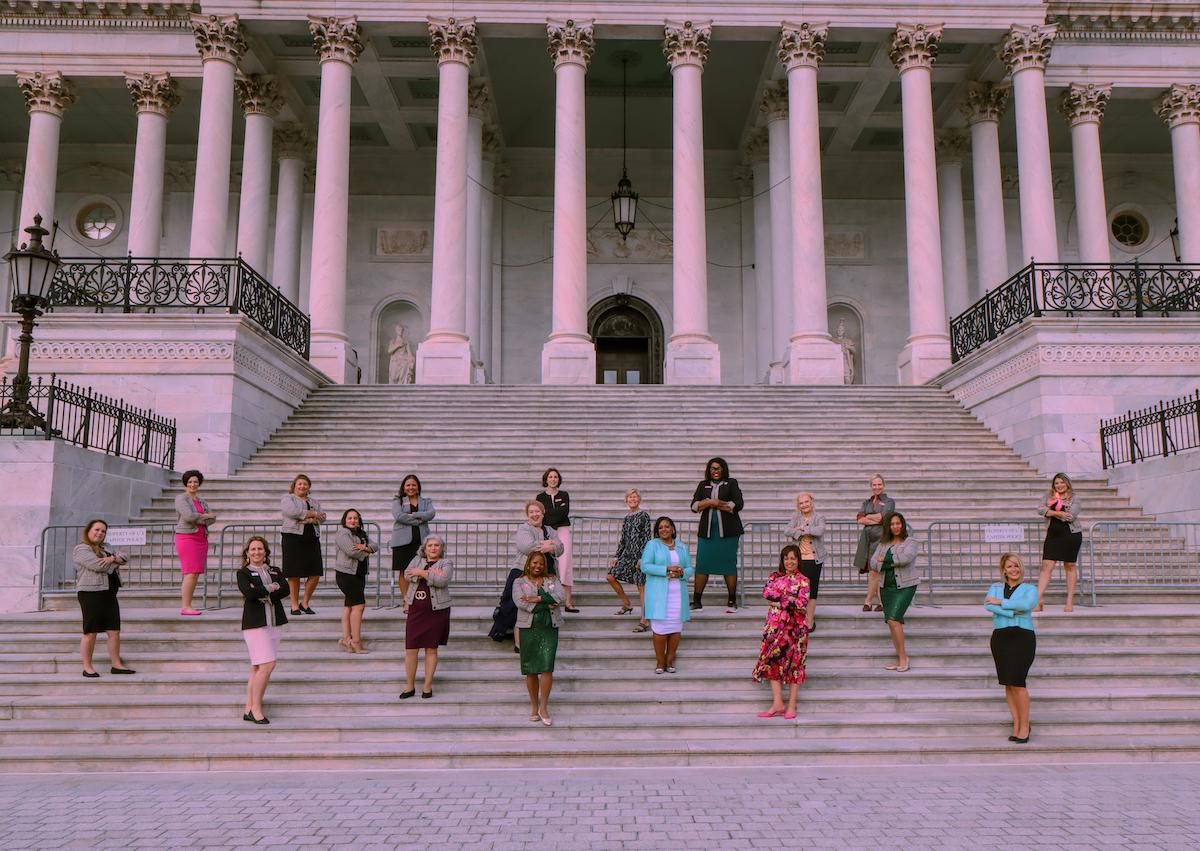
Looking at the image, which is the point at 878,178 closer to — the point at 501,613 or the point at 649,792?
the point at 501,613

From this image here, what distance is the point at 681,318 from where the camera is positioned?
78.3 feet

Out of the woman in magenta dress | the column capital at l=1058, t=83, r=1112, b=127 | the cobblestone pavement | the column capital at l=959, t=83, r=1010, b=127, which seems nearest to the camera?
the cobblestone pavement

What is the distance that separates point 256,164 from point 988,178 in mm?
20007

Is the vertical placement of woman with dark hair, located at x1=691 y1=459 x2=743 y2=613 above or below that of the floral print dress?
above

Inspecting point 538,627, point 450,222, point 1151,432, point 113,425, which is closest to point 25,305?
point 113,425

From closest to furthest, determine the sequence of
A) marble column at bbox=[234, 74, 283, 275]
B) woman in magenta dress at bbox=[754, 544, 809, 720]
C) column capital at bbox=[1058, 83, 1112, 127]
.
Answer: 1. woman in magenta dress at bbox=[754, 544, 809, 720]
2. marble column at bbox=[234, 74, 283, 275]
3. column capital at bbox=[1058, 83, 1112, 127]

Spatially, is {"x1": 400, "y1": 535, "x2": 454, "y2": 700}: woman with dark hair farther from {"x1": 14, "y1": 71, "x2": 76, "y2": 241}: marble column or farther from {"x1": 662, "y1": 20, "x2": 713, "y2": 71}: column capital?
{"x1": 14, "y1": 71, "x2": 76, "y2": 241}: marble column

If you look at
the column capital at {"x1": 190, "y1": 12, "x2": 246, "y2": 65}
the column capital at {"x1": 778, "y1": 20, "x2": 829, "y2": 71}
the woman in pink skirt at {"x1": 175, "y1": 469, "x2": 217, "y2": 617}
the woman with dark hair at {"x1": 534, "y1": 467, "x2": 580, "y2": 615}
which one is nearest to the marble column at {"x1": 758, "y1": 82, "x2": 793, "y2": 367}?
the column capital at {"x1": 778, "y1": 20, "x2": 829, "y2": 71}

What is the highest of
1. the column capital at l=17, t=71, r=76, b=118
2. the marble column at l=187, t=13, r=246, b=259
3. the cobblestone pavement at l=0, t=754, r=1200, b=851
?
the column capital at l=17, t=71, r=76, b=118

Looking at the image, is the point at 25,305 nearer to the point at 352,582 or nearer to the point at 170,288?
the point at 170,288

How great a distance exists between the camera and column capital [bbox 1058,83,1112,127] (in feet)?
88.7

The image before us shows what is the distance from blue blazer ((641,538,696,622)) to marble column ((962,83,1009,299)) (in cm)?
A: 2002

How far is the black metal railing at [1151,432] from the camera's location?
1532cm

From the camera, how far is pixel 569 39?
24.4 metres
